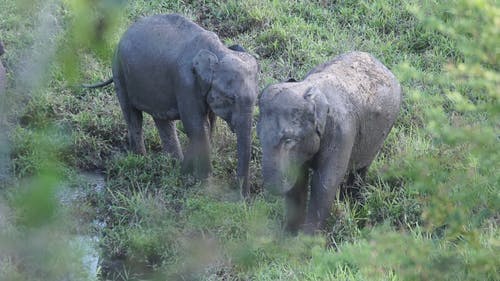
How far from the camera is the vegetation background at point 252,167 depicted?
192 centimetres

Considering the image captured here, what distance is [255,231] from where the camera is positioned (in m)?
5.19

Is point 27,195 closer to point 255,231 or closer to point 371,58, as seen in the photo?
point 255,231

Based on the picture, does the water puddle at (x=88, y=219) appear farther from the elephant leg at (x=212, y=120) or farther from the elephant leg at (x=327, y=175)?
the elephant leg at (x=327, y=175)

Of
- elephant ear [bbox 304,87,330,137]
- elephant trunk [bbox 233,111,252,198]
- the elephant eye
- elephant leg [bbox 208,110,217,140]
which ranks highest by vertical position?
elephant ear [bbox 304,87,330,137]

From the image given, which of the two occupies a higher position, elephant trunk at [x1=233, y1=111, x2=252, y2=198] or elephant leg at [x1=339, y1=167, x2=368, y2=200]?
elephant trunk at [x1=233, y1=111, x2=252, y2=198]

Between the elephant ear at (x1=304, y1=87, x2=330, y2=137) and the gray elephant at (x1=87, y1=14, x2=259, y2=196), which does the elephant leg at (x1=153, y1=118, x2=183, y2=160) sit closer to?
the gray elephant at (x1=87, y1=14, x2=259, y2=196)

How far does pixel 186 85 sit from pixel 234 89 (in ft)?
1.26

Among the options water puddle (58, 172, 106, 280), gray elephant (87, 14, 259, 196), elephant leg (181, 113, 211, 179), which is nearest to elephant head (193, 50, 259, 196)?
gray elephant (87, 14, 259, 196)

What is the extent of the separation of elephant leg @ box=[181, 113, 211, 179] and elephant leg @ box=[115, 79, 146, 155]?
49cm

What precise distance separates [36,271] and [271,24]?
5993mm

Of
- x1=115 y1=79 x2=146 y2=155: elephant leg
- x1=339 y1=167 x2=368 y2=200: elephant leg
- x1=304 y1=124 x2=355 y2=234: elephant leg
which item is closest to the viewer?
x1=304 y1=124 x2=355 y2=234: elephant leg

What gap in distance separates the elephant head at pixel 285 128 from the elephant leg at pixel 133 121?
166cm

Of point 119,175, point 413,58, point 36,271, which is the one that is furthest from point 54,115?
point 36,271

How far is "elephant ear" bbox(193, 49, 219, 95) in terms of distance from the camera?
17.9 feet
